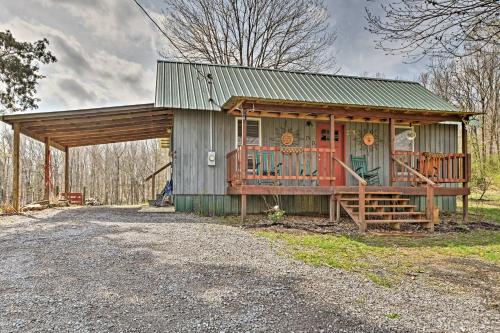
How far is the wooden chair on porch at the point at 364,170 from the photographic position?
10773mm

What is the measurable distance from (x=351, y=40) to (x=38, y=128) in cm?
1396

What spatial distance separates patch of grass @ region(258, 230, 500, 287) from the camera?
15.3 ft

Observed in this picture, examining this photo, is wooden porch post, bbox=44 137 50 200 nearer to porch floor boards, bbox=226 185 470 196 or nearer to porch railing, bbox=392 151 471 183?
porch floor boards, bbox=226 185 470 196

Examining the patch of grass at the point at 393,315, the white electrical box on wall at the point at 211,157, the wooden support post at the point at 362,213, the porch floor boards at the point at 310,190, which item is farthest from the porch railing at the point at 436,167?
the patch of grass at the point at 393,315

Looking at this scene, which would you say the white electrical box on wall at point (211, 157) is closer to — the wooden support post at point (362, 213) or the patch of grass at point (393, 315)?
the wooden support post at point (362, 213)

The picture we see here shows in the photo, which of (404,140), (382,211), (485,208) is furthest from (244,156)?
(485,208)

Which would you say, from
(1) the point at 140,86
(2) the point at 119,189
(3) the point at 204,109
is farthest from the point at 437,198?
(2) the point at 119,189

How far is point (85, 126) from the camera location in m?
10.8

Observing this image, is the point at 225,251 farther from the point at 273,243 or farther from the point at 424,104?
the point at 424,104

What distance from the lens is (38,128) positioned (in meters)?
10.4

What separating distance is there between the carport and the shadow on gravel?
5.16m

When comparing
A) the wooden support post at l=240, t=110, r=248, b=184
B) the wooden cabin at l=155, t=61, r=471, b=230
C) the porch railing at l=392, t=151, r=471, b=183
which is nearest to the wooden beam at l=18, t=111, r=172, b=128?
the wooden cabin at l=155, t=61, r=471, b=230

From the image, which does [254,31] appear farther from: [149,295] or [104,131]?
[149,295]

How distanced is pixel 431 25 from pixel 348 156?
22.5ft
